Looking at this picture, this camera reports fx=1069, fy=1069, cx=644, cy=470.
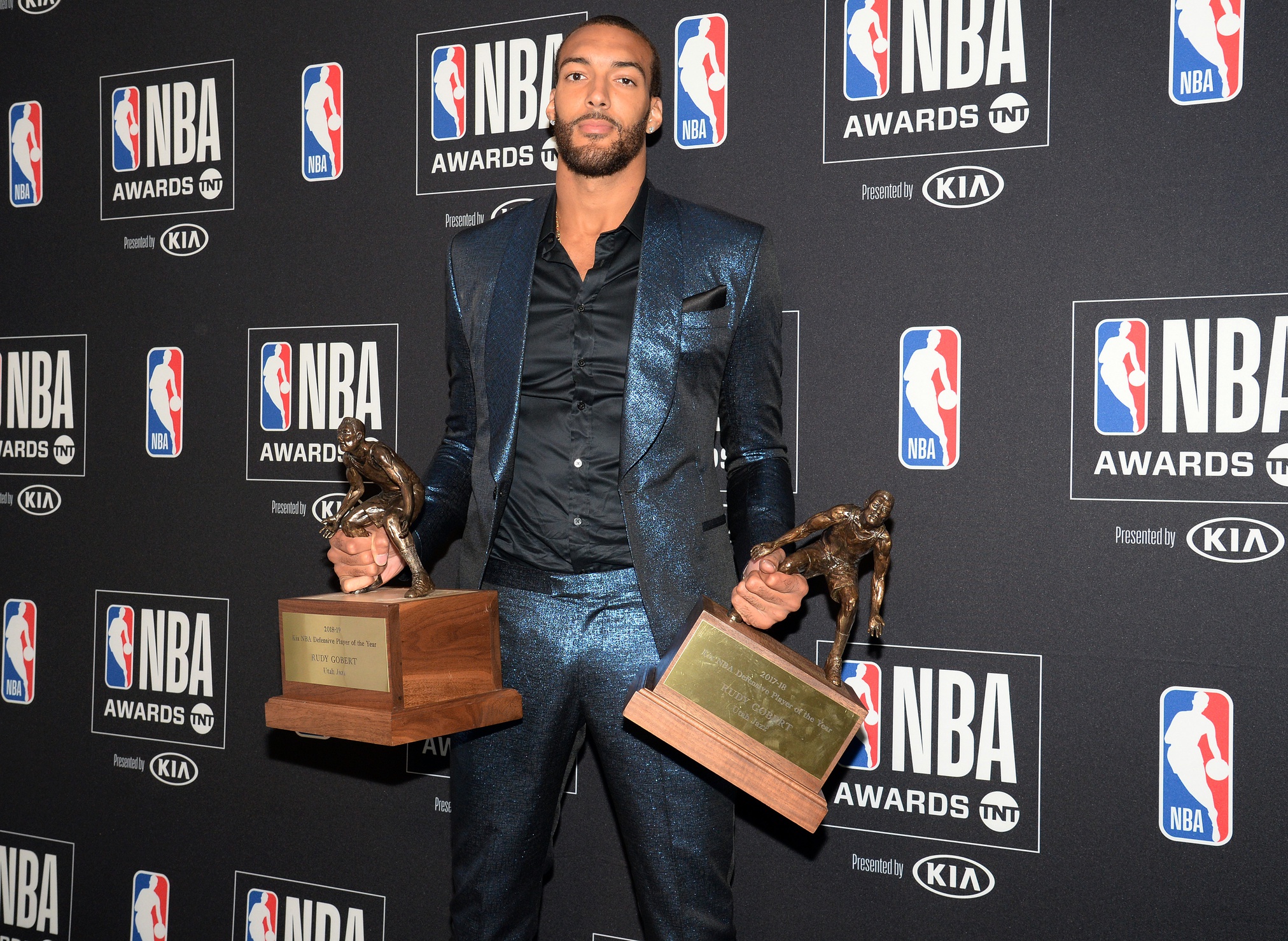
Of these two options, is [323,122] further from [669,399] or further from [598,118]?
[669,399]

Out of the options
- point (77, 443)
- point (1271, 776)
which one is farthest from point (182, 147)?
point (1271, 776)

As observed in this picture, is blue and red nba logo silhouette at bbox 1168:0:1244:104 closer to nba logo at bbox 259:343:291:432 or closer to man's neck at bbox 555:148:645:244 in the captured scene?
man's neck at bbox 555:148:645:244

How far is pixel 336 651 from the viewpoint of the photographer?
1661mm

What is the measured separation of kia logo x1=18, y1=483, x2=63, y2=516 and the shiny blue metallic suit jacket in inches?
63.9

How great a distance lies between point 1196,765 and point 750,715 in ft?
3.16

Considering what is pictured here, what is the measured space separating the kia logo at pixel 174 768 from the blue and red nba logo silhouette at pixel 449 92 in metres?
1.75

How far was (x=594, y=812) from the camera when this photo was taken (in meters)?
2.44

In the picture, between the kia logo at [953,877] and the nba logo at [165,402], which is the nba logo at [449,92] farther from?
the kia logo at [953,877]

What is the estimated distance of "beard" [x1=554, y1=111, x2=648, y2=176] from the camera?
1.84m

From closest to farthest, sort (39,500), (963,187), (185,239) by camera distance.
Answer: (963,187), (185,239), (39,500)

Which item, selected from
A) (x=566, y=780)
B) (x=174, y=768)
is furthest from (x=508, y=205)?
(x=174, y=768)

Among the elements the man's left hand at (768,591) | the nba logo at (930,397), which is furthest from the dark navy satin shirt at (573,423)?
the nba logo at (930,397)

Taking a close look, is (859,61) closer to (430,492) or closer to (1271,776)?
(430,492)

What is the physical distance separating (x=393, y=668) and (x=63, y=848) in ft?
6.55
